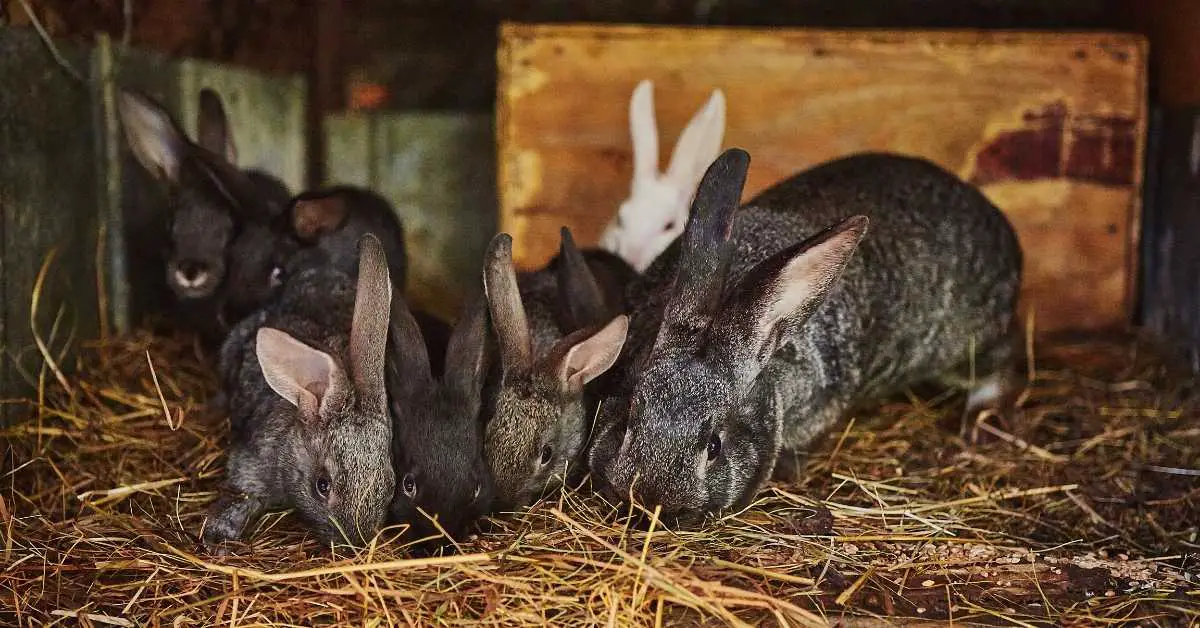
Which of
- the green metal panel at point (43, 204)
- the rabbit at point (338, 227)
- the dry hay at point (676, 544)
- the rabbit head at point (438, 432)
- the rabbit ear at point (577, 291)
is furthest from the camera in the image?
the rabbit at point (338, 227)

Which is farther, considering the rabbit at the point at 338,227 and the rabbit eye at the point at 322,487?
the rabbit at the point at 338,227

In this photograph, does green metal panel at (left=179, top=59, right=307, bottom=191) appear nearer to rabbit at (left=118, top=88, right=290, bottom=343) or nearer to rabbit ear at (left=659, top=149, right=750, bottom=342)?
rabbit at (left=118, top=88, right=290, bottom=343)

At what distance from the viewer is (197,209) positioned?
4.68 m

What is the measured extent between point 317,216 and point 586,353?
1.65 m

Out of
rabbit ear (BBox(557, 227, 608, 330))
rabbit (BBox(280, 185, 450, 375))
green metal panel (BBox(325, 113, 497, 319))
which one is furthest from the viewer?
green metal panel (BBox(325, 113, 497, 319))

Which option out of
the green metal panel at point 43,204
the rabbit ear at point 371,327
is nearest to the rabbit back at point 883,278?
the rabbit ear at point 371,327

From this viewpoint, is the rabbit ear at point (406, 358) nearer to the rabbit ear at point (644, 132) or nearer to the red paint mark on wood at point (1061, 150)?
the rabbit ear at point (644, 132)

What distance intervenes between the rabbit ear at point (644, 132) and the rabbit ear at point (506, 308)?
185 centimetres

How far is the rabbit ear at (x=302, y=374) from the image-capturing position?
10.5 ft

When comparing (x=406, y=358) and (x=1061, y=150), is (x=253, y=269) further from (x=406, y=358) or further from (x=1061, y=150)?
(x=1061, y=150)

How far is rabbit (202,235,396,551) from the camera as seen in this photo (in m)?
3.16

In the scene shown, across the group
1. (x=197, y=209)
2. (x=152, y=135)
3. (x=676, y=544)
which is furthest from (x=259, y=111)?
(x=676, y=544)

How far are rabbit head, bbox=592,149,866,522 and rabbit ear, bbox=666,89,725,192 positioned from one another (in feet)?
5.16

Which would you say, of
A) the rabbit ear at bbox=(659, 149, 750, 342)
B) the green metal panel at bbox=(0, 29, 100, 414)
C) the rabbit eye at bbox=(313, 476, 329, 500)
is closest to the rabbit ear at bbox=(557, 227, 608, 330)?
the rabbit ear at bbox=(659, 149, 750, 342)
